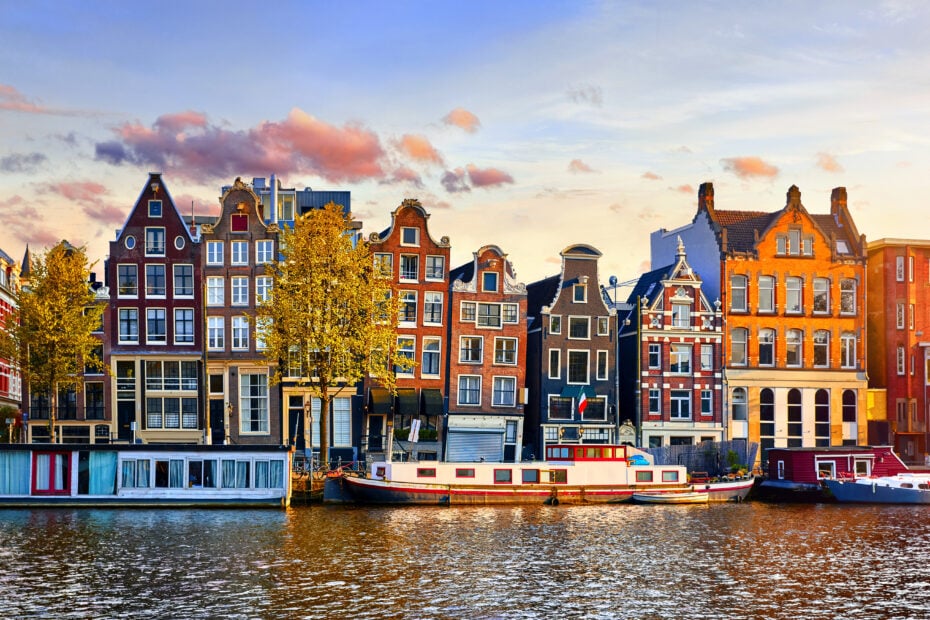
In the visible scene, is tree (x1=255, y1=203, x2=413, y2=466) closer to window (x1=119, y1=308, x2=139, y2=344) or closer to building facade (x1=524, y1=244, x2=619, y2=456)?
window (x1=119, y1=308, x2=139, y2=344)

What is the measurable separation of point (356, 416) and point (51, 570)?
4535 cm

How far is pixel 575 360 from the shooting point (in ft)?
302

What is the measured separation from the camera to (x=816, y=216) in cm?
10169

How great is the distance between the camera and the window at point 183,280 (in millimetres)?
87375

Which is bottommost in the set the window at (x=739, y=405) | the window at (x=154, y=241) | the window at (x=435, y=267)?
the window at (x=739, y=405)

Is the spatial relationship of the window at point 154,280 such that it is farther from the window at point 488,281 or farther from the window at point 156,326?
the window at point 488,281

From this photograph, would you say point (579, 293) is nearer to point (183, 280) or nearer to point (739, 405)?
point (739, 405)

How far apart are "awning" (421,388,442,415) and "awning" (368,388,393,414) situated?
251 cm

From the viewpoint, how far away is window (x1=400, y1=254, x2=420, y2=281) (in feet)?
291

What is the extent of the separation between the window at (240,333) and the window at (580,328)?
23858mm

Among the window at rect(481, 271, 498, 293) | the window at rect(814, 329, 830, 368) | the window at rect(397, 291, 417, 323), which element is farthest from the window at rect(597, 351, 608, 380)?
the window at rect(814, 329, 830, 368)

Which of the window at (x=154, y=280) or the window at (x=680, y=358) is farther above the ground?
the window at (x=154, y=280)

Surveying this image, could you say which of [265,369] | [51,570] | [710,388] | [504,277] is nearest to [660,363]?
[710,388]

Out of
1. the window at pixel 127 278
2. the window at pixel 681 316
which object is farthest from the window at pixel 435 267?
the window at pixel 127 278
